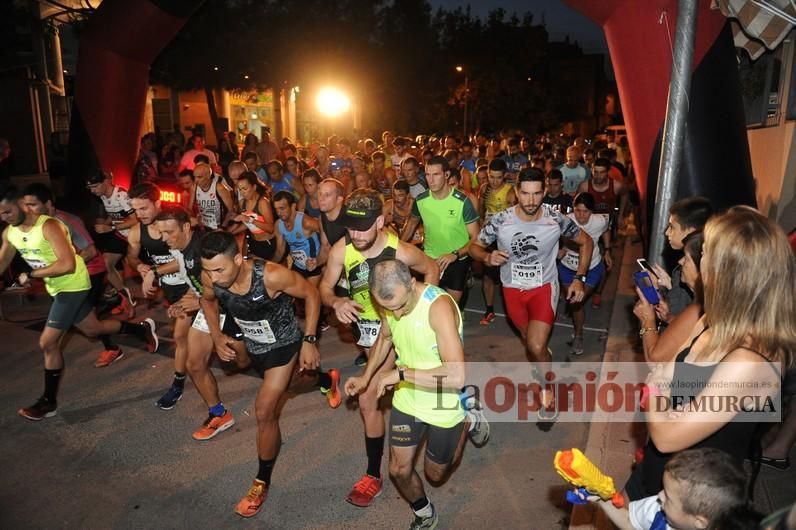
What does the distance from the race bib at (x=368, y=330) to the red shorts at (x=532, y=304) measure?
1.43 m

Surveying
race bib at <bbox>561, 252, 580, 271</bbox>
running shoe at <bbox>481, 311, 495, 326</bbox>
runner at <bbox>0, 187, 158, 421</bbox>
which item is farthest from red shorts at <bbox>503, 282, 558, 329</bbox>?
runner at <bbox>0, 187, 158, 421</bbox>

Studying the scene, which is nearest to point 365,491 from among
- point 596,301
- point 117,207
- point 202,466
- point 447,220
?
point 202,466

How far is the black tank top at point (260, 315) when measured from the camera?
13.9ft

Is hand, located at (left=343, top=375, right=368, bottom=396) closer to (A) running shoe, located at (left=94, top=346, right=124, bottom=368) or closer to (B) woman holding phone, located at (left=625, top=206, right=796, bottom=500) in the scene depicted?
(B) woman holding phone, located at (left=625, top=206, right=796, bottom=500)

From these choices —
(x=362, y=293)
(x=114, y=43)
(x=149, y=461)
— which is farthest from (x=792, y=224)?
(x=114, y=43)

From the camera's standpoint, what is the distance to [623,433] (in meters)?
4.86

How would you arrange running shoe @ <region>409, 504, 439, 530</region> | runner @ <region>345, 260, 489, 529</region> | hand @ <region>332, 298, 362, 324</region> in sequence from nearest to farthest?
runner @ <region>345, 260, 489, 529</region>, running shoe @ <region>409, 504, 439, 530</region>, hand @ <region>332, 298, 362, 324</region>

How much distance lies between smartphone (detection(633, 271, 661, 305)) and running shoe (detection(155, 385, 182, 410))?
4277 millimetres

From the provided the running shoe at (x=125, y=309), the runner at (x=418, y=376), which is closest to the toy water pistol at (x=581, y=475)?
the runner at (x=418, y=376)

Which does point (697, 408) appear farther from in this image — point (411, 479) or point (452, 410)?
point (411, 479)

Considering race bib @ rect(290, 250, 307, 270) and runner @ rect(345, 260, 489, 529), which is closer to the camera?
runner @ rect(345, 260, 489, 529)

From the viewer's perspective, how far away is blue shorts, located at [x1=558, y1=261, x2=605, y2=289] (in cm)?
709

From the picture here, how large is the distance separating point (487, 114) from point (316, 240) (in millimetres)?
37346

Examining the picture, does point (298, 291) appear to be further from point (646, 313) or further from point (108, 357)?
point (108, 357)
